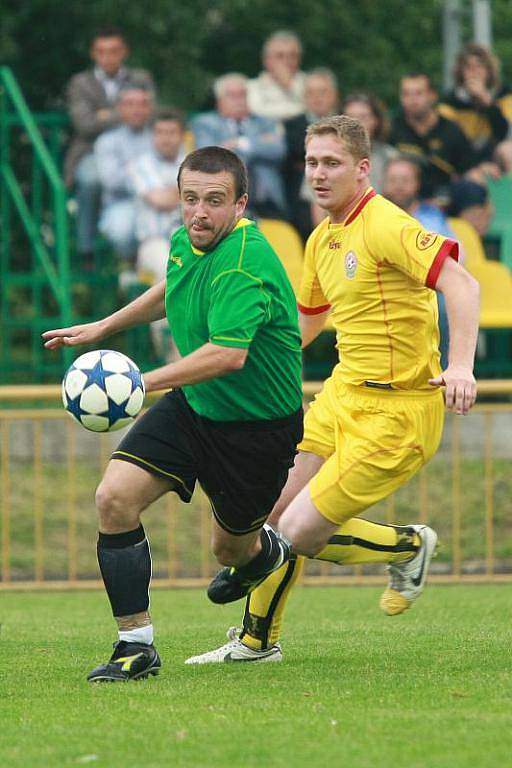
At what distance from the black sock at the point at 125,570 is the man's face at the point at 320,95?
889 cm

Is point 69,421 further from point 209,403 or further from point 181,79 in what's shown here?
point 181,79

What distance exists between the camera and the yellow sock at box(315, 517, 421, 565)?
287 inches

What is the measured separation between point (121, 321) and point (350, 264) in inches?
42.4

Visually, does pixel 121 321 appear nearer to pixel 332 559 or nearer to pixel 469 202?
pixel 332 559

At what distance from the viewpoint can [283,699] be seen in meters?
5.77

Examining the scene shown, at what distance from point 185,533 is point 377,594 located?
2.74 m

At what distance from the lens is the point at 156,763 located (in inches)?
183

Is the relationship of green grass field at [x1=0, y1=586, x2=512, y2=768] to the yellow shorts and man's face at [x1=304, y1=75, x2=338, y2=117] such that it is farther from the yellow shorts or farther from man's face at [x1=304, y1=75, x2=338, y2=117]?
man's face at [x1=304, y1=75, x2=338, y2=117]

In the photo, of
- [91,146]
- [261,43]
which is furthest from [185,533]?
[261,43]

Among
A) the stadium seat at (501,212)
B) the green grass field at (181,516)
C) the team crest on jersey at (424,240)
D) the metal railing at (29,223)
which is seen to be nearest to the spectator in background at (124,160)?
the metal railing at (29,223)

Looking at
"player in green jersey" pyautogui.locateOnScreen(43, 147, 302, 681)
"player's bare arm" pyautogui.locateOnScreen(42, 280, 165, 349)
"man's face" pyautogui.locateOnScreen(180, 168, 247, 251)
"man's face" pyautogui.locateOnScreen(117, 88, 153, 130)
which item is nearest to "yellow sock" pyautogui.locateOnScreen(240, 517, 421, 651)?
"player in green jersey" pyautogui.locateOnScreen(43, 147, 302, 681)

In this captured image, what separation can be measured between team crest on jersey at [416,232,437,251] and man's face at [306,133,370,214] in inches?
18.5

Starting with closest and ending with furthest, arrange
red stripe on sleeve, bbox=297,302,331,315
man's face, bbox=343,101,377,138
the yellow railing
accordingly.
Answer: red stripe on sleeve, bbox=297,302,331,315, the yellow railing, man's face, bbox=343,101,377,138

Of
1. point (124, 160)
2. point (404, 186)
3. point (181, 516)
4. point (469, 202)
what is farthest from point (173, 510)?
point (469, 202)
